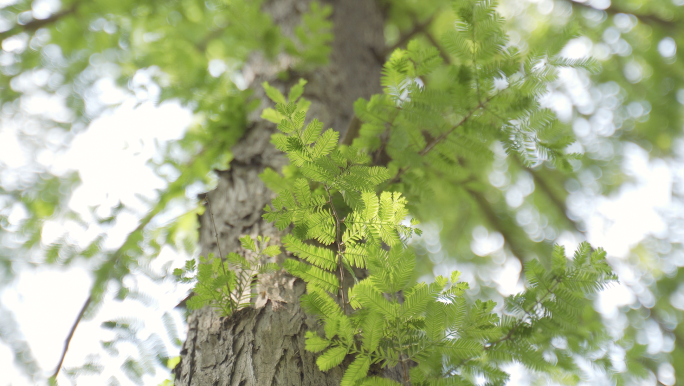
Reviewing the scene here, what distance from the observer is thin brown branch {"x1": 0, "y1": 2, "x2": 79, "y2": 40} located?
2395 millimetres

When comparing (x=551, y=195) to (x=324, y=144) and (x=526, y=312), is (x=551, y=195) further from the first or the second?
(x=324, y=144)

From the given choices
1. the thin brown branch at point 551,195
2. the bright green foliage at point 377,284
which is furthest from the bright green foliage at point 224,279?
the thin brown branch at point 551,195

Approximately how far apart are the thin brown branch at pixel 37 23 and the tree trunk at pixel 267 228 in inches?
52.6

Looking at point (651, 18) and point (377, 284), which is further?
point (651, 18)

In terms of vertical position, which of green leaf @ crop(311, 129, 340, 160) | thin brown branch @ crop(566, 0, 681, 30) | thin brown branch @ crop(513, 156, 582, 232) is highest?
green leaf @ crop(311, 129, 340, 160)

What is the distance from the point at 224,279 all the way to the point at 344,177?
18.0 inches

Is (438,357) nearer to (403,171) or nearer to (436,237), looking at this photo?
(403,171)

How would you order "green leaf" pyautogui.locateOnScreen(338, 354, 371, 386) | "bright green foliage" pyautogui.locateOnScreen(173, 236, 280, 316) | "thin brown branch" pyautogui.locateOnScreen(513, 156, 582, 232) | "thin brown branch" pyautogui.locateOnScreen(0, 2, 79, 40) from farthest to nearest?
"thin brown branch" pyautogui.locateOnScreen(513, 156, 582, 232) < "thin brown branch" pyautogui.locateOnScreen(0, 2, 79, 40) < "bright green foliage" pyautogui.locateOnScreen(173, 236, 280, 316) < "green leaf" pyautogui.locateOnScreen(338, 354, 371, 386)

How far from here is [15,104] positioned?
8.25 ft

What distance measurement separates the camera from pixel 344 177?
0.93 m

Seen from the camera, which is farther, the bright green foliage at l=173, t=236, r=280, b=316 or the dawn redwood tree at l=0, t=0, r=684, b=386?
the bright green foliage at l=173, t=236, r=280, b=316

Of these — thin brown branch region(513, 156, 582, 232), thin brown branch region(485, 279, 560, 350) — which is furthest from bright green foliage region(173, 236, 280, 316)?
thin brown branch region(513, 156, 582, 232)

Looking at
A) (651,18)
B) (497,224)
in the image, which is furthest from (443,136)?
(651,18)

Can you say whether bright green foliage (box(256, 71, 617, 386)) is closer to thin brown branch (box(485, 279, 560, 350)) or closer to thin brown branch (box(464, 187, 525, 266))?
thin brown branch (box(485, 279, 560, 350))
